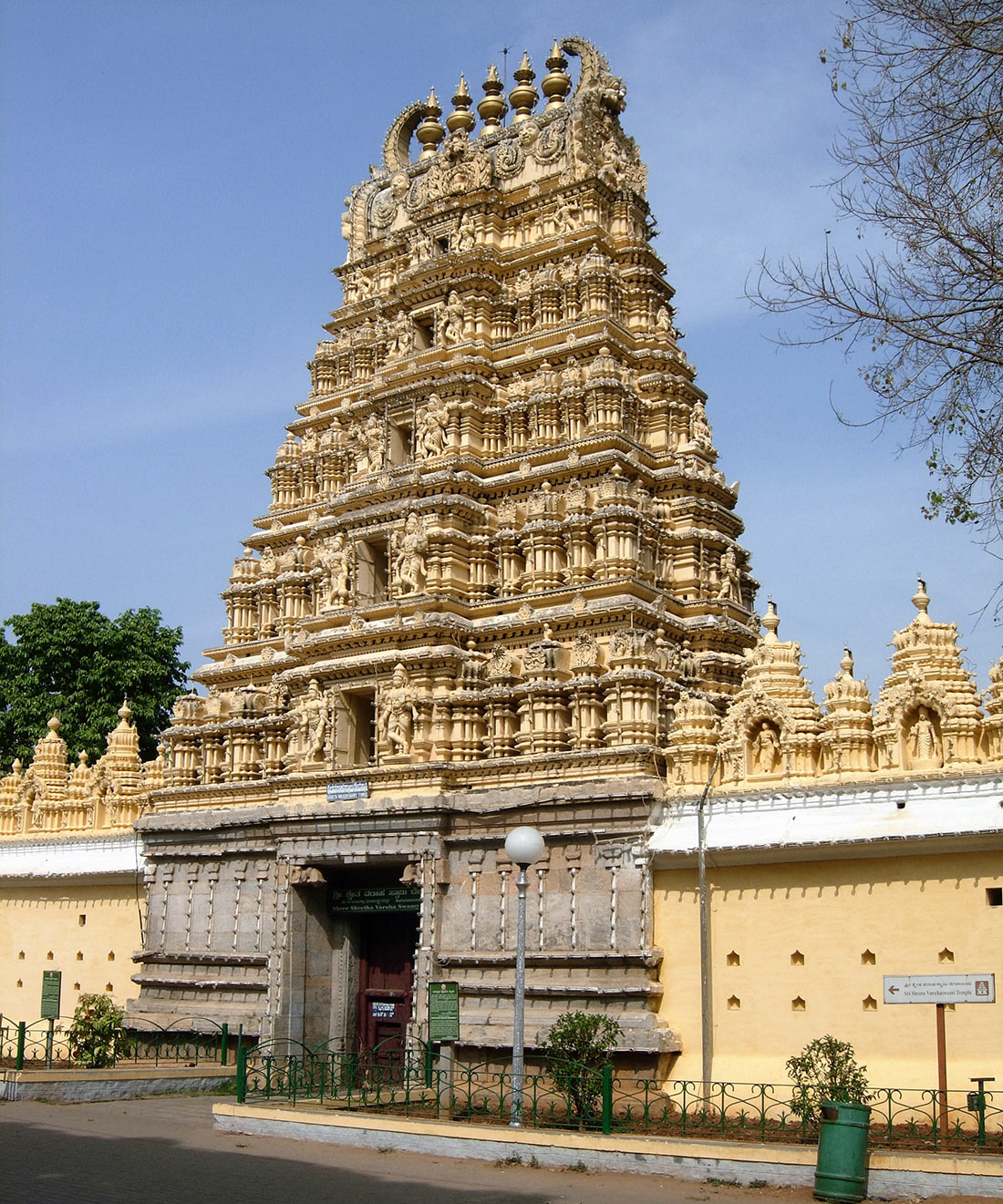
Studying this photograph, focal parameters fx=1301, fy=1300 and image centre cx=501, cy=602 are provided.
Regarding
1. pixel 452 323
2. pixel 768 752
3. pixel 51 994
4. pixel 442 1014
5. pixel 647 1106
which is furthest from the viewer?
pixel 452 323

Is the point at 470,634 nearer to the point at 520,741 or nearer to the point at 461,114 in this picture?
the point at 520,741

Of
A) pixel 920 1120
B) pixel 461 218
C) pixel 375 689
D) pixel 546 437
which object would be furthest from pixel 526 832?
pixel 461 218

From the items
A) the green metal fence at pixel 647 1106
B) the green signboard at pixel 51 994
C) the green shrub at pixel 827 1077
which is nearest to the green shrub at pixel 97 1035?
the green signboard at pixel 51 994

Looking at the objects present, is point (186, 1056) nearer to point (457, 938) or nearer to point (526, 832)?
point (457, 938)

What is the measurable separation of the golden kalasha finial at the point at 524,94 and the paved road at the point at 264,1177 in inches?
1006

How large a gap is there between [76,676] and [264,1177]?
31.0 meters

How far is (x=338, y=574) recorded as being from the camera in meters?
28.5

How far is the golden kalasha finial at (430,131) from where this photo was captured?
35.0 meters

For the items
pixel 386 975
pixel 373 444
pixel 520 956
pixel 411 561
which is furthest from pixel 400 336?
pixel 520 956

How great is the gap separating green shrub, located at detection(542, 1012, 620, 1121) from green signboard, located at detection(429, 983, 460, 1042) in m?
1.51

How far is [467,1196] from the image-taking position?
14.5m

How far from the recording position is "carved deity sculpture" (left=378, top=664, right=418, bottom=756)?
25.2m

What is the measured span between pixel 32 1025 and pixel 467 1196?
2142 centimetres

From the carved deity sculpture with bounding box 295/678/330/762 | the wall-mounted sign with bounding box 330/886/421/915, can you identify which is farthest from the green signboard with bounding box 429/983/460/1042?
the carved deity sculpture with bounding box 295/678/330/762
